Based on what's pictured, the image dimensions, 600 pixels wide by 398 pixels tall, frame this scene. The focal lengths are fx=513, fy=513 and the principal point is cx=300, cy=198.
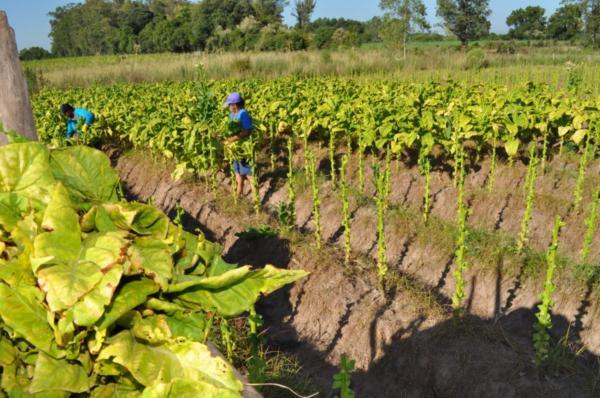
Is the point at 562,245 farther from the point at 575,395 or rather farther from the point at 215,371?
the point at 215,371

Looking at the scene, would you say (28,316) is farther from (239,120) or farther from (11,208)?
(239,120)

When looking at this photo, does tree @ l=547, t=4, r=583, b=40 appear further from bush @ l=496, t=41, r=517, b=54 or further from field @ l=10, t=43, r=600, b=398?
field @ l=10, t=43, r=600, b=398

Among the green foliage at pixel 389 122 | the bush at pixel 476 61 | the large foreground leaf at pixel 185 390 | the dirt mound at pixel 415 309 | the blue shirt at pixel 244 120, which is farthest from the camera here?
Answer: the bush at pixel 476 61

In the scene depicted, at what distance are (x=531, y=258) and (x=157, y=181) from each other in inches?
242

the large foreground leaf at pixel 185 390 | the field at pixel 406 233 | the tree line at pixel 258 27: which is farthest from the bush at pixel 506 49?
the large foreground leaf at pixel 185 390

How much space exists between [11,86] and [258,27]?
152 feet

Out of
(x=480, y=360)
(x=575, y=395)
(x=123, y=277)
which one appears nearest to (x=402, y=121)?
(x=480, y=360)

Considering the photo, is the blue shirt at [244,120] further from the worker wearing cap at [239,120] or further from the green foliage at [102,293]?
the green foliage at [102,293]

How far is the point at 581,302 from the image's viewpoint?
14.1 ft

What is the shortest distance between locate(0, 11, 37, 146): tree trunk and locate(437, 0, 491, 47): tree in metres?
47.0

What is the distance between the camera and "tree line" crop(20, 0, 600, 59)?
3569 centimetres

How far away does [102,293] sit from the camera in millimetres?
1157

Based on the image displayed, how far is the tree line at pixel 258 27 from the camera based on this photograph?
117ft

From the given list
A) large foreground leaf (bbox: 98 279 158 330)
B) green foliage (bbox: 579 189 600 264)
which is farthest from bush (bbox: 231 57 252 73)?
large foreground leaf (bbox: 98 279 158 330)
